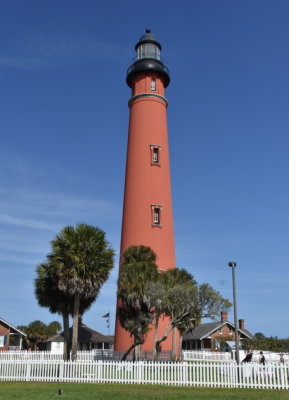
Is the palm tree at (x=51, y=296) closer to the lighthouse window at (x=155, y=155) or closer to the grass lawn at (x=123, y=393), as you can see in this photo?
the grass lawn at (x=123, y=393)

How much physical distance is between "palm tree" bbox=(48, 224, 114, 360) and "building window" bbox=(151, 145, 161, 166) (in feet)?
25.9

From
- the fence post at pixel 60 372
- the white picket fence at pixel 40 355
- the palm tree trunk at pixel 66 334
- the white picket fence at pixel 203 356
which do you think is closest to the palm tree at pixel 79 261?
the palm tree trunk at pixel 66 334

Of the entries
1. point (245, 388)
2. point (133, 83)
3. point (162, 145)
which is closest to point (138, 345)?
point (245, 388)

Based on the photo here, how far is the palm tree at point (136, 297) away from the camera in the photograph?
2270 cm

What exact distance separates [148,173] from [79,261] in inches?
368

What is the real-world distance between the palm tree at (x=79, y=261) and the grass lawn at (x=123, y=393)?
606cm

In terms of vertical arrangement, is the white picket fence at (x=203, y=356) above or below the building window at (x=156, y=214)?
below

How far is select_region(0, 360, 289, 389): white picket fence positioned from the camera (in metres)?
17.0

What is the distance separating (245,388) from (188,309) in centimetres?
610

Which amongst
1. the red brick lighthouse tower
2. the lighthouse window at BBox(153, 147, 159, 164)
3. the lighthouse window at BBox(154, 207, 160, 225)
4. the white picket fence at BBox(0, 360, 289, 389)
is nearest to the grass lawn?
the white picket fence at BBox(0, 360, 289, 389)

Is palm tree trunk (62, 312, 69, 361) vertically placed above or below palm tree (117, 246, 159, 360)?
below

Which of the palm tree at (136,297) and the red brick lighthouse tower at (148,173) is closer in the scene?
the palm tree at (136,297)

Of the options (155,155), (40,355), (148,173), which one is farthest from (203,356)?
(155,155)

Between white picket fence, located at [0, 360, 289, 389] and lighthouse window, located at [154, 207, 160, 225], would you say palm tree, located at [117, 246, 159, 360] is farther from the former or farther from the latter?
lighthouse window, located at [154, 207, 160, 225]
